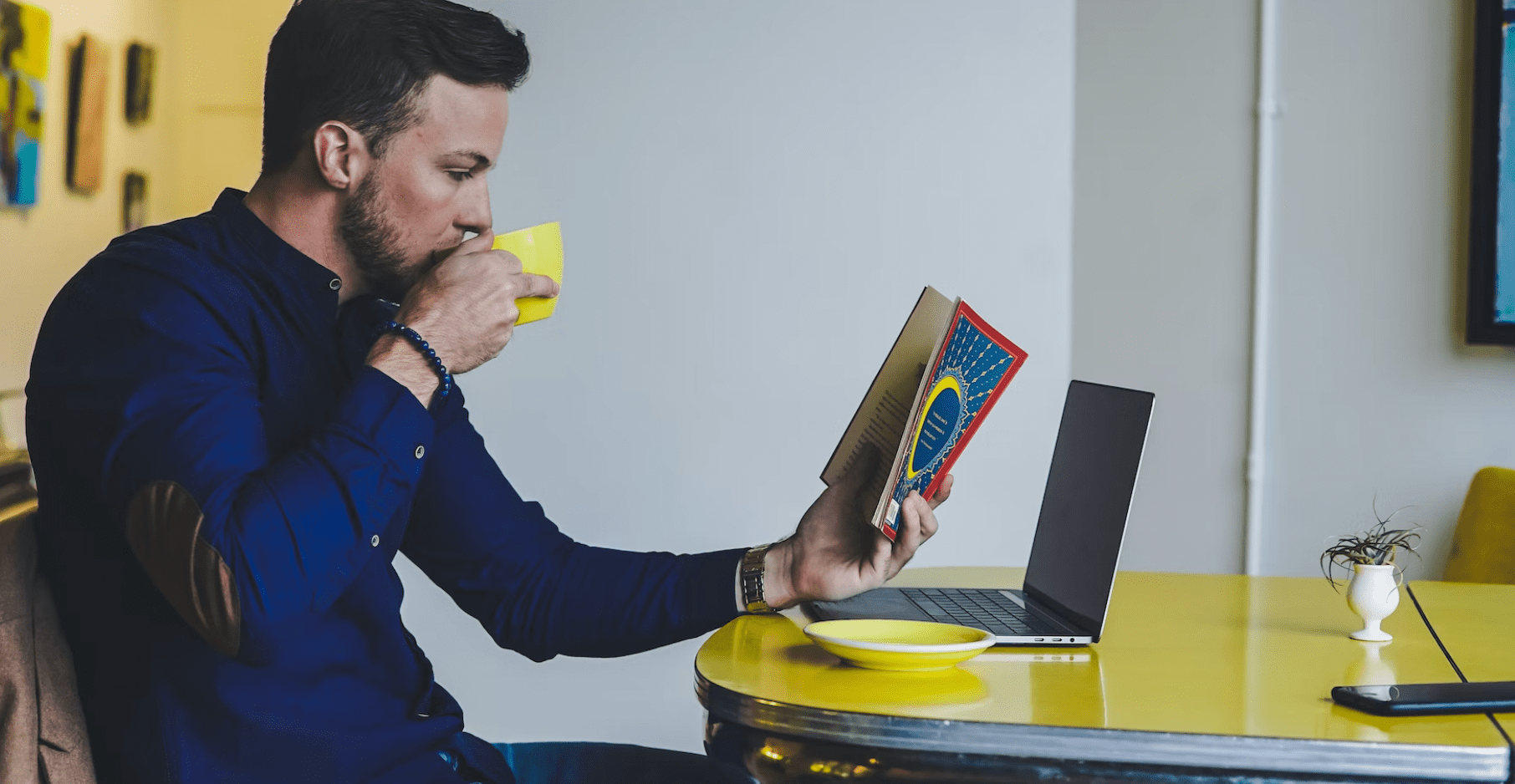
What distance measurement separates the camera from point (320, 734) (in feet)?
3.83

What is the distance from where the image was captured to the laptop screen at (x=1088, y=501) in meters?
1.25

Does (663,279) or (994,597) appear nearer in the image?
(994,597)

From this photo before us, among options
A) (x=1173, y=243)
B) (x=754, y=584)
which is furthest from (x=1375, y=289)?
(x=754, y=584)

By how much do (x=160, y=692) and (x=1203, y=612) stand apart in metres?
1.06

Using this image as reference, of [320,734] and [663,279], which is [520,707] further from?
[320,734]

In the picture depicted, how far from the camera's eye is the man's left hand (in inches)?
53.7

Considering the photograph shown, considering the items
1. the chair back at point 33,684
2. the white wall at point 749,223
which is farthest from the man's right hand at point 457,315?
the white wall at point 749,223

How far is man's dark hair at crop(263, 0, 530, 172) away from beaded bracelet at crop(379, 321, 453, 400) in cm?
22

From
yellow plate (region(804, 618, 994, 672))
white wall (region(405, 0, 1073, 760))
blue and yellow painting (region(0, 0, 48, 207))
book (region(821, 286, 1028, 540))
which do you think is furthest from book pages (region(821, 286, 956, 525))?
blue and yellow painting (region(0, 0, 48, 207))

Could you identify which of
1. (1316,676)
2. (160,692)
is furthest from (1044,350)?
(160,692)

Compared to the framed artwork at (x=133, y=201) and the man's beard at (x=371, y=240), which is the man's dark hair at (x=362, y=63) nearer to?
the man's beard at (x=371, y=240)

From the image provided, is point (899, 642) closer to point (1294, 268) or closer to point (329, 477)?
point (329, 477)

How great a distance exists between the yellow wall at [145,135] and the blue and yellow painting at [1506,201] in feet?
8.49

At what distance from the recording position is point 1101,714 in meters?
1.00
